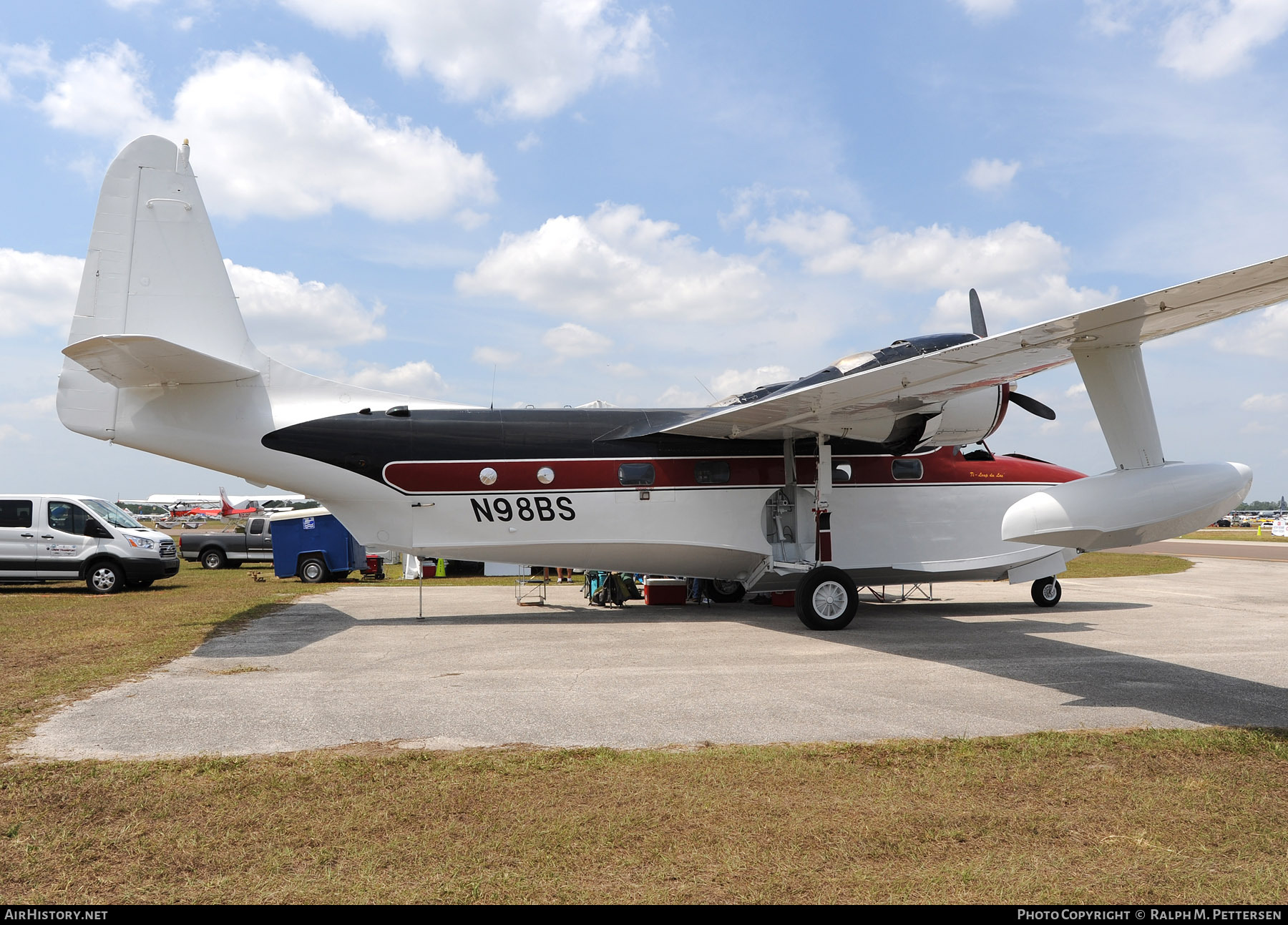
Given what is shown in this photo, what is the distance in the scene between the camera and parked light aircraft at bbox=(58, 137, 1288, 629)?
12.0 meters

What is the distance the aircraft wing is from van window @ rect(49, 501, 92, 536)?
14.1 meters

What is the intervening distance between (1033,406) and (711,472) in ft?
17.9

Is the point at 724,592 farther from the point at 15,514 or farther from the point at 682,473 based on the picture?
the point at 15,514

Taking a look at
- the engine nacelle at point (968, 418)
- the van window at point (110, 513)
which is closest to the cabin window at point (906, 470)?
the engine nacelle at point (968, 418)

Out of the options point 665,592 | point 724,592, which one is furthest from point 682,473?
point 724,592

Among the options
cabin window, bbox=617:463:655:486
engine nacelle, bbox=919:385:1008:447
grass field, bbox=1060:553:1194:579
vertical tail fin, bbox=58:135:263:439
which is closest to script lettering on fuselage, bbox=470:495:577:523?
cabin window, bbox=617:463:655:486

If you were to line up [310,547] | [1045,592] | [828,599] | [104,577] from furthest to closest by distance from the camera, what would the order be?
[310,547] < [104,577] < [1045,592] < [828,599]

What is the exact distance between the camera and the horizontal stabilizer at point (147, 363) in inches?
386

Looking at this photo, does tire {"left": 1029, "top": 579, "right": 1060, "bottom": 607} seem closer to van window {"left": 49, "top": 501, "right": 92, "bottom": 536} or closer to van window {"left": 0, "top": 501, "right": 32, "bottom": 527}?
van window {"left": 49, "top": 501, "right": 92, "bottom": 536}

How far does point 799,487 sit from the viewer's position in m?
13.5

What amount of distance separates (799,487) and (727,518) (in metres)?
1.35

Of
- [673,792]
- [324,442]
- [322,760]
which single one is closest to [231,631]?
[324,442]

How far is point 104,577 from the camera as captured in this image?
18219 mm
